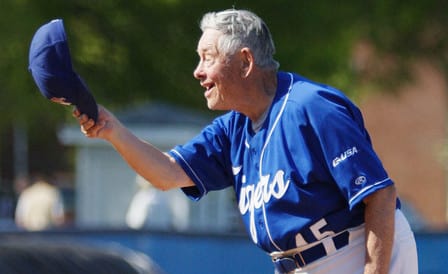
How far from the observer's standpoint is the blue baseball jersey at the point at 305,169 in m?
4.18

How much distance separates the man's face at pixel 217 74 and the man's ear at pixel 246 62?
21mm

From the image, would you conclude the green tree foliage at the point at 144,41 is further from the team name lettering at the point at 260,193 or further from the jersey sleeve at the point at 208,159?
the team name lettering at the point at 260,193

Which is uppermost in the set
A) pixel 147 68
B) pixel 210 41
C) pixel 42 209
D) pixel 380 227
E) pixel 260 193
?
pixel 210 41

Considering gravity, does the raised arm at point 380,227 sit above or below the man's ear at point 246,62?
below

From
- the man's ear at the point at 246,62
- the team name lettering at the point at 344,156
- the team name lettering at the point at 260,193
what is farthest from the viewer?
the man's ear at the point at 246,62

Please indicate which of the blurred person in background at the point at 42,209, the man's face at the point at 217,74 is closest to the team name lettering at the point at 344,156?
the man's face at the point at 217,74

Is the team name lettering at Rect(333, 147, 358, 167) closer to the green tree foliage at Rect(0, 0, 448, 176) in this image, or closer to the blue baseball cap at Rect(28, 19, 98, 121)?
the blue baseball cap at Rect(28, 19, 98, 121)

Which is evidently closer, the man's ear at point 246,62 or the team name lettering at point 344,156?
the team name lettering at point 344,156

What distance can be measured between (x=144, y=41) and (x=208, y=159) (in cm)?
1121

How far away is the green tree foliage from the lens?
1509 cm

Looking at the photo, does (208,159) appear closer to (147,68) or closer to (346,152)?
(346,152)

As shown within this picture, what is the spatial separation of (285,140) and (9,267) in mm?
1255

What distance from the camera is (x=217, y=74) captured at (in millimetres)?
4414

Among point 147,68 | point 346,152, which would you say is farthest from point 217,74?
point 147,68
